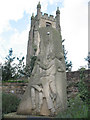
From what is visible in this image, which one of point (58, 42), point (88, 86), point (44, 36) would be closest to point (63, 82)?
point (58, 42)

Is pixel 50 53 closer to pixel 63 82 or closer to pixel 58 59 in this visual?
pixel 58 59

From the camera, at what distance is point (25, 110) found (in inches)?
140

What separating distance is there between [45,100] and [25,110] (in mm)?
583

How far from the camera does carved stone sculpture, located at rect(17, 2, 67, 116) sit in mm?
3469

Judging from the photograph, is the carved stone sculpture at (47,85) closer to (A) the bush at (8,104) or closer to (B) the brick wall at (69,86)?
(A) the bush at (8,104)

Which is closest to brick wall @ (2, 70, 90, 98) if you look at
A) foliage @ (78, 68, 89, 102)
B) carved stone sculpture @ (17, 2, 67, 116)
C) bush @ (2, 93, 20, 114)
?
foliage @ (78, 68, 89, 102)

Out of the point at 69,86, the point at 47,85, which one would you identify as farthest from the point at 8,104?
the point at 69,86

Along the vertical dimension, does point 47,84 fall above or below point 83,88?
above

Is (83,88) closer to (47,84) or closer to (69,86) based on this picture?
(69,86)

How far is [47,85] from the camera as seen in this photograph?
141 inches

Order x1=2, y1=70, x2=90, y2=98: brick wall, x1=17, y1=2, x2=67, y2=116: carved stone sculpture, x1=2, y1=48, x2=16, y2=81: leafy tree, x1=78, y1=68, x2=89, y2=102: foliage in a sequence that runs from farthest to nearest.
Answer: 1. x1=2, y1=48, x2=16, y2=81: leafy tree
2. x1=2, y1=70, x2=90, y2=98: brick wall
3. x1=78, y1=68, x2=89, y2=102: foliage
4. x1=17, y1=2, x2=67, y2=116: carved stone sculpture

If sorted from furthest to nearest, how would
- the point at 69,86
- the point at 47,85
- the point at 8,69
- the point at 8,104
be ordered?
1. the point at 8,69
2. the point at 69,86
3. the point at 8,104
4. the point at 47,85

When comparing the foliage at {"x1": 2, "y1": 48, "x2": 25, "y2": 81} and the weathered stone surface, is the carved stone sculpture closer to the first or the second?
the weathered stone surface

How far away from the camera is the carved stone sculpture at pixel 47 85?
3.47m
